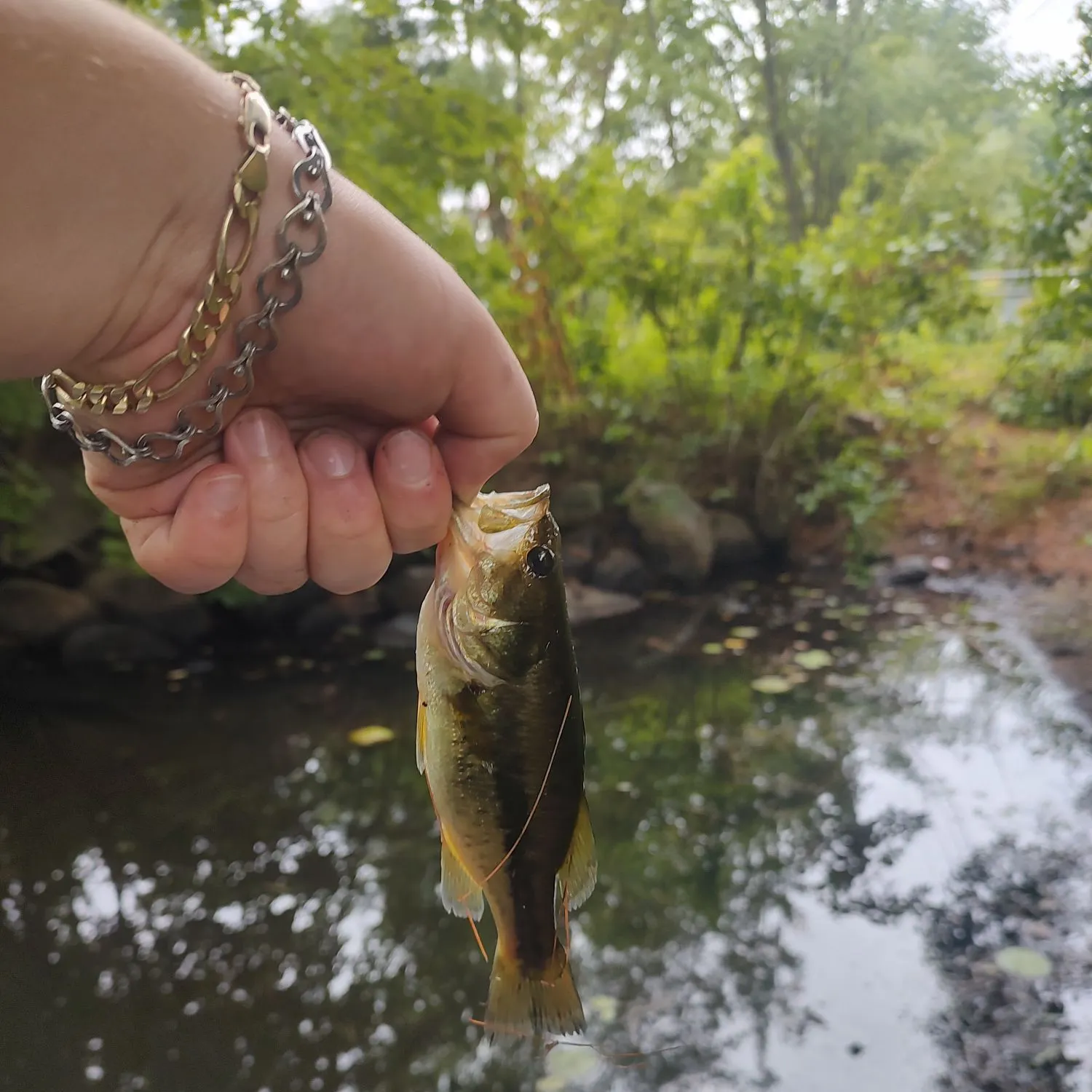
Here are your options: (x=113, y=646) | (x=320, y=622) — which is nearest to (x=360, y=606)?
(x=320, y=622)

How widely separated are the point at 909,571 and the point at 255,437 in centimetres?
449

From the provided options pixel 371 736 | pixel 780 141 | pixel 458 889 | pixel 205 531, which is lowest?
pixel 371 736

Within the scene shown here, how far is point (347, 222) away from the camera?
0.73 m

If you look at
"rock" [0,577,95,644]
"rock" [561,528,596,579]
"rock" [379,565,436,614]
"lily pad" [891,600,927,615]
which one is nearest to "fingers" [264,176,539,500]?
"rock" [379,565,436,614]

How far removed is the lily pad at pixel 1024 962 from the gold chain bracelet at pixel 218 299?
2172 mm

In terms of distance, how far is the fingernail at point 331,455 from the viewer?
829 millimetres

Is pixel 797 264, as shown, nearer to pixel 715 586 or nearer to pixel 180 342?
pixel 715 586

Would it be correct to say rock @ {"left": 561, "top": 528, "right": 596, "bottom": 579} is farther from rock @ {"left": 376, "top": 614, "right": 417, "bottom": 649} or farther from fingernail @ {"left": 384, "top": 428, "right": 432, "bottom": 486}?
fingernail @ {"left": 384, "top": 428, "right": 432, "bottom": 486}

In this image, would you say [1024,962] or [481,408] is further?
[1024,962]

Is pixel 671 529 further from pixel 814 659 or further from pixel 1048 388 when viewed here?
pixel 1048 388

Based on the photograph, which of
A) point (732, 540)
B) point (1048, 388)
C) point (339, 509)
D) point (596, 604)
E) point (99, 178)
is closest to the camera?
point (99, 178)

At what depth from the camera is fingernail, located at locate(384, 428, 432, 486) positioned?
0.83 metres

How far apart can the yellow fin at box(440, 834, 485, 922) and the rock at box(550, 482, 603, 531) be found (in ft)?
11.6

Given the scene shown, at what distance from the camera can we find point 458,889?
1023mm
